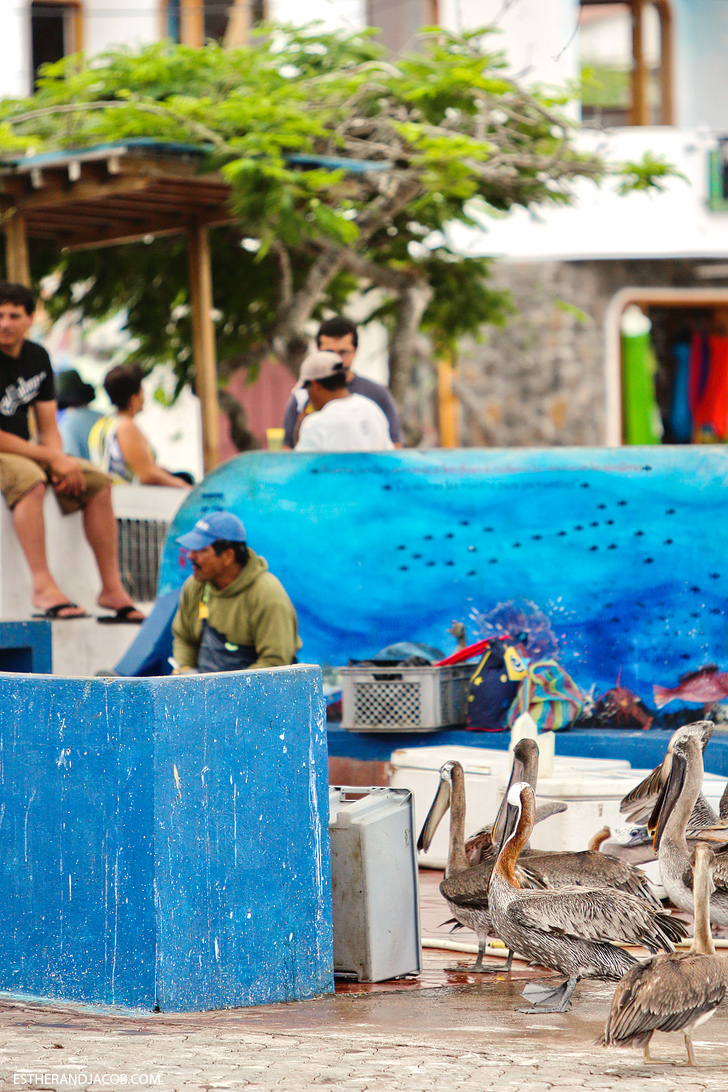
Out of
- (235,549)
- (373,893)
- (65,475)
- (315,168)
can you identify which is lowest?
(373,893)

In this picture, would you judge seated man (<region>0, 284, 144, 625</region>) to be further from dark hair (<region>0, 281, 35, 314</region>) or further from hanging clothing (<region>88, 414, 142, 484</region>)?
hanging clothing (<region>88, 414, 142, 484</region>)

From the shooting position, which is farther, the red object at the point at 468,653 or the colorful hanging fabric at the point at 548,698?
the red object at the point at 468,653

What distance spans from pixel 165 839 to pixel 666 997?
1.75 meters

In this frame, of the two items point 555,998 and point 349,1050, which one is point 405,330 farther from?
point 349,1050

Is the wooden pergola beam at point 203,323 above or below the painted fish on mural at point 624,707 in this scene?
above

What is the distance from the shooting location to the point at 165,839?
5.35m

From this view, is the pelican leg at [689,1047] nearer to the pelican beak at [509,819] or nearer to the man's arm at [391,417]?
the pelican beak at [509,819]

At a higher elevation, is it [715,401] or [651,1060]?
[715,401]

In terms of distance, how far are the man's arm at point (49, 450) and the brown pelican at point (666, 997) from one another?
22.3ft

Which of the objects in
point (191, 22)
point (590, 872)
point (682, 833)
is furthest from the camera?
point (191, 22)

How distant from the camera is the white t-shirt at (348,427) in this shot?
10.2 metres

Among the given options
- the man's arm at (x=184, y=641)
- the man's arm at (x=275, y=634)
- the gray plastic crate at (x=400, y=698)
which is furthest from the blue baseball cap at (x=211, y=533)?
the gray plastic crate at (x=400, y=698)

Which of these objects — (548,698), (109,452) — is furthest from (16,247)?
(548,698)

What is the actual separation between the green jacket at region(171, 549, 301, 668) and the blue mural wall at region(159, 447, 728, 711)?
1.46m
